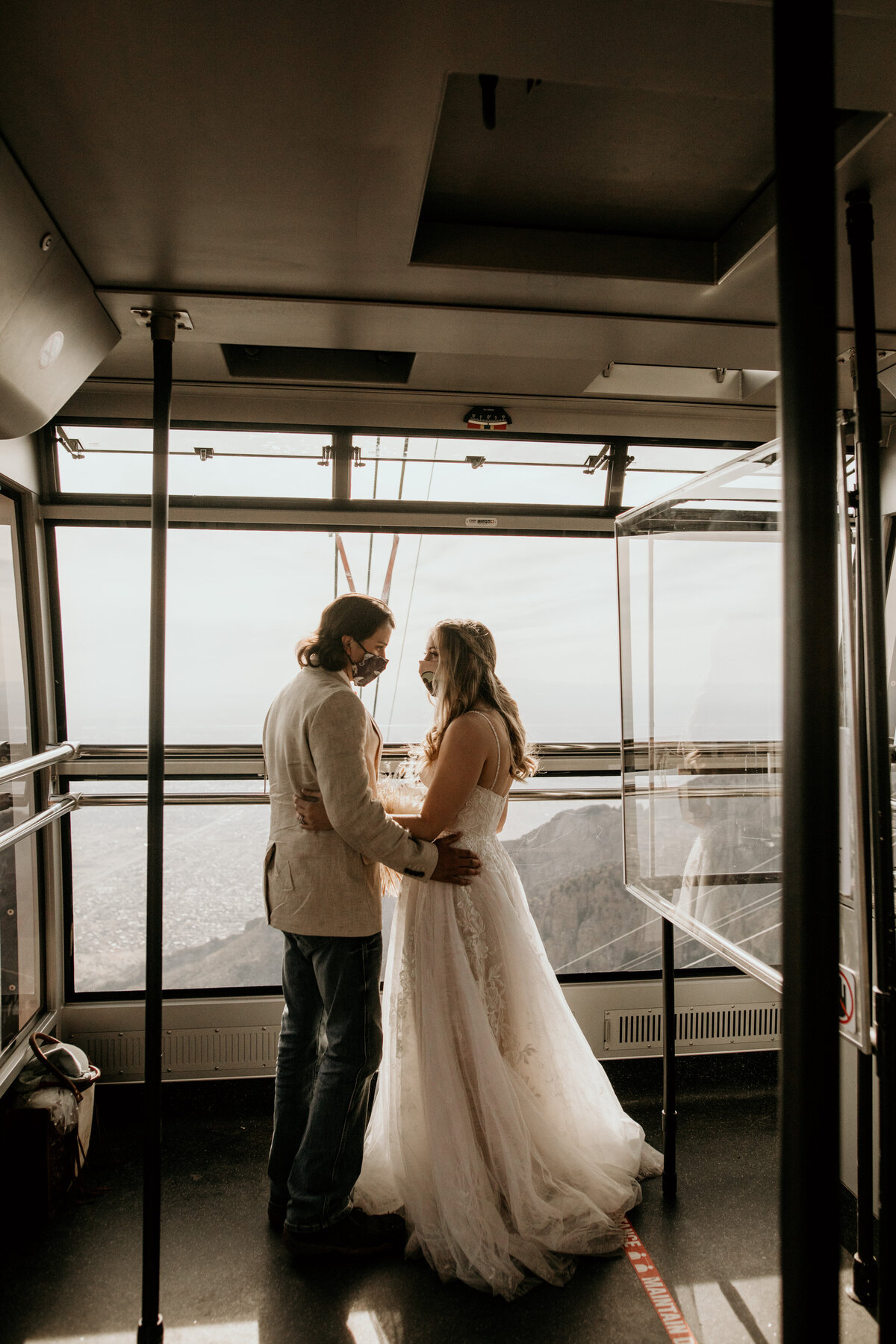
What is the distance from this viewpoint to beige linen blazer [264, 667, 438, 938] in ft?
7.63

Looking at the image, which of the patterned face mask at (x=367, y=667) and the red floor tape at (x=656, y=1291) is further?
A: the patterned face mask at (x=367, y=667)

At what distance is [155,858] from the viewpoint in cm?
188

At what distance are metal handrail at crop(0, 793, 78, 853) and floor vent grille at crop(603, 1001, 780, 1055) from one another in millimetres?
2375

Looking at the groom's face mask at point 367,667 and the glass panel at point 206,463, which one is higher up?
the glass panel at point 206,463

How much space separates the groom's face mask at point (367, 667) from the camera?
2.53m

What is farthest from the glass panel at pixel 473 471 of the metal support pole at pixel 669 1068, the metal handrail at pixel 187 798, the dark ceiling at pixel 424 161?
the metal support pole at pixel 669 1068

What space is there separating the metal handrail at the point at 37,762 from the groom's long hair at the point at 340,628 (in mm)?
866

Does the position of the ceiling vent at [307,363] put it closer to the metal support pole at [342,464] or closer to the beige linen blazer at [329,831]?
the metal support pole at [342,464]

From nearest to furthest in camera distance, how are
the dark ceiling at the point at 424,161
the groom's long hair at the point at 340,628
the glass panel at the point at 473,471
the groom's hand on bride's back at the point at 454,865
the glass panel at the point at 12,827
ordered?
the dark ceiling at the point at 424,161, the groom's long hair at the point at 340,628, the groom's hand on bride's back at the point at 454,865, the glass panel at the point at 12,827, the glass panel at the point at 473,471

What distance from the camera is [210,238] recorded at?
1609 mm

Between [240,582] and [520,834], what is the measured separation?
5.43 ft

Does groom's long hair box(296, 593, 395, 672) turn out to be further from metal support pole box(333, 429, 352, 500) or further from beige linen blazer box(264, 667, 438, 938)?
metal support pole box(333, 429, 352, 500)

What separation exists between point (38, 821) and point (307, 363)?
187 cm

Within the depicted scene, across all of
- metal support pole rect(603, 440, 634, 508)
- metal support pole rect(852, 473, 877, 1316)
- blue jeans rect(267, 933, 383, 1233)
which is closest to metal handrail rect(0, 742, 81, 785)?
blue jeans rect(267, 933, 383, 1233)
